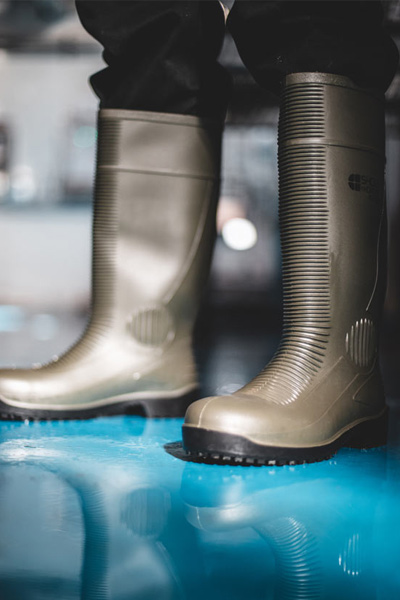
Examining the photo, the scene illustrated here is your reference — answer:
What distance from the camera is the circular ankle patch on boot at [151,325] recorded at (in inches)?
50.6

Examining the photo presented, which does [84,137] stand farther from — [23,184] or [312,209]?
[312,209]

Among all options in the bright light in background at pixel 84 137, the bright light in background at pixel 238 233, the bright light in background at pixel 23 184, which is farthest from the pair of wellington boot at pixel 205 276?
the bright light in background at pixel 23 184

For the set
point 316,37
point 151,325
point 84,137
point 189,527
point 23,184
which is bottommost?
point 189,527

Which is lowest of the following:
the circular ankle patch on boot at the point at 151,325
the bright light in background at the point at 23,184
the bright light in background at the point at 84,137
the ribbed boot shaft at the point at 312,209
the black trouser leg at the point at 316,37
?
the circular ankle patch on boot at the point at 151,325

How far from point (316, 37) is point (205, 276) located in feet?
1.69

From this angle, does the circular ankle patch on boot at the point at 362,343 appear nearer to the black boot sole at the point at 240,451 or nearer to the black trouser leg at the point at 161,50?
the black boot sole at the point at 240,451

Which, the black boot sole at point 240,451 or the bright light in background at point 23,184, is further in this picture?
the bright light in background at point 23,184

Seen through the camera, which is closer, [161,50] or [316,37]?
[316,37]

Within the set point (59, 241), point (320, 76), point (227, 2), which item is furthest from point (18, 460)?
point (59, 241)

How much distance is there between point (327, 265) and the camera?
38.5 inches

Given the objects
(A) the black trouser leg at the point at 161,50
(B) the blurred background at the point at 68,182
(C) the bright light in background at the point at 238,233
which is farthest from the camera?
(C) the bright light in background at the point at 238,233

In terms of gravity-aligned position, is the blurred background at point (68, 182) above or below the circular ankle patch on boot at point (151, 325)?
above

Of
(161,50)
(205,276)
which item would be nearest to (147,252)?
(205,276)

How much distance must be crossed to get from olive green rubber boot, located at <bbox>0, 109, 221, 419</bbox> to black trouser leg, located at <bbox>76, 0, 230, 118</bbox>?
0.03 m
